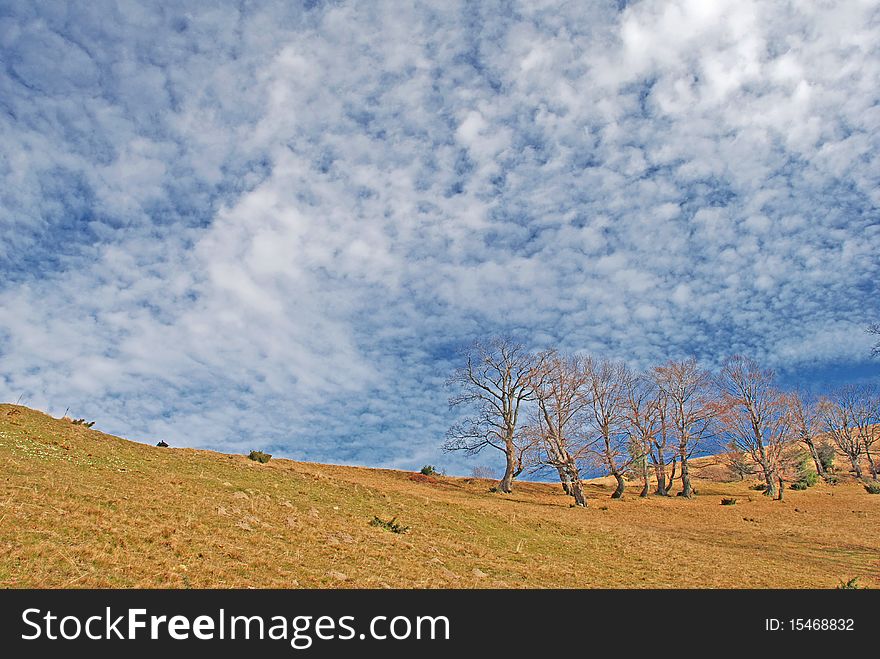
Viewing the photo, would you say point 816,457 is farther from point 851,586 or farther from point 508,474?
point 851,586

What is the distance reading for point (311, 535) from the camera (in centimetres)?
1838

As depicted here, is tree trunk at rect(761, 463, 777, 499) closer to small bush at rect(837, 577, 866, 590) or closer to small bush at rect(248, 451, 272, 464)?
small bush at rect(837, 577, 866, 590)

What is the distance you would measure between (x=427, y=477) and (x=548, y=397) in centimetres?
1352

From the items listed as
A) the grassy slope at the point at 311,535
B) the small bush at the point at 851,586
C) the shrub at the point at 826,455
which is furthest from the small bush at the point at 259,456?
the shrub at the point at 826,455

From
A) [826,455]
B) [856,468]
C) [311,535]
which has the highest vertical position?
[826,455]

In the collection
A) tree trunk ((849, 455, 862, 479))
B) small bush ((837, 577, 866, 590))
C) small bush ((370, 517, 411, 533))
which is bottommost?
small bush ((837, 577, 866, 590))

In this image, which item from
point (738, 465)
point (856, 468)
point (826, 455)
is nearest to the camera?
point (856, 468)

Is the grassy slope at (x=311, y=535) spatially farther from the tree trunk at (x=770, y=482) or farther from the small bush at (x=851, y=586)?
the tree trunk at (x=770, y=482)

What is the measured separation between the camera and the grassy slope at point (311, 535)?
12898mm

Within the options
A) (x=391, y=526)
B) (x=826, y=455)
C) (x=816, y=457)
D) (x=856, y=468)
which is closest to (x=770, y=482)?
(x=856, y=468)

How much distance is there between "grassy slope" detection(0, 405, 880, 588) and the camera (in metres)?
12.9

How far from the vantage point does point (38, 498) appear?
51.6 feet

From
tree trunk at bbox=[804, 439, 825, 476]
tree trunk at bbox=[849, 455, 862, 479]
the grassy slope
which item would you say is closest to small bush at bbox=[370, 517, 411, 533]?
the grassy slope
